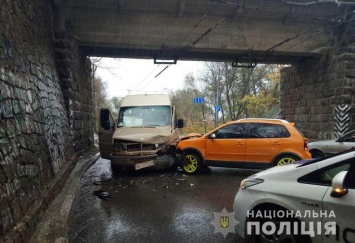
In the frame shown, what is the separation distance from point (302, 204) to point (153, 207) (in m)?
3.38

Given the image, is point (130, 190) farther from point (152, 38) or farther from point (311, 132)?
point (311, 132)

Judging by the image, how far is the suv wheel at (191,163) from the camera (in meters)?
9.07

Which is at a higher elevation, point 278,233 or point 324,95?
point 324,95

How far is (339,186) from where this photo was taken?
9.27 ft

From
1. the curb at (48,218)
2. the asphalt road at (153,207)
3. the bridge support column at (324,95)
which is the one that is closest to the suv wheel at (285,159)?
the asphalt road at (153,207)

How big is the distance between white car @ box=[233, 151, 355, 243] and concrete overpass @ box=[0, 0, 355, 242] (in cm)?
435

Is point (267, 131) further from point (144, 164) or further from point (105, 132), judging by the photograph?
point (105, 132)

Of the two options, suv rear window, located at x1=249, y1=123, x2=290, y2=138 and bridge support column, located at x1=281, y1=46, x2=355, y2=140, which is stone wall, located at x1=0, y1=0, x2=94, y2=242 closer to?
suv rear window, located at x1=249, y1=123, x2=290, y2=138

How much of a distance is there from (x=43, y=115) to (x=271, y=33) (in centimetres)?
1086

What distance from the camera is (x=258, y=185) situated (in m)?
3.77

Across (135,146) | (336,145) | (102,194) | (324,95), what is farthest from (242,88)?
(102,194)

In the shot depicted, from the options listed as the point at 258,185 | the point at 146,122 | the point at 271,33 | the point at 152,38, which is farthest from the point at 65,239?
the point at 271,33

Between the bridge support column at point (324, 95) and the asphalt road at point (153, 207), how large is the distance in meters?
7.01

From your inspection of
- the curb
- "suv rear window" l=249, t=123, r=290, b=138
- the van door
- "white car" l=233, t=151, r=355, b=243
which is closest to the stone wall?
the curb
